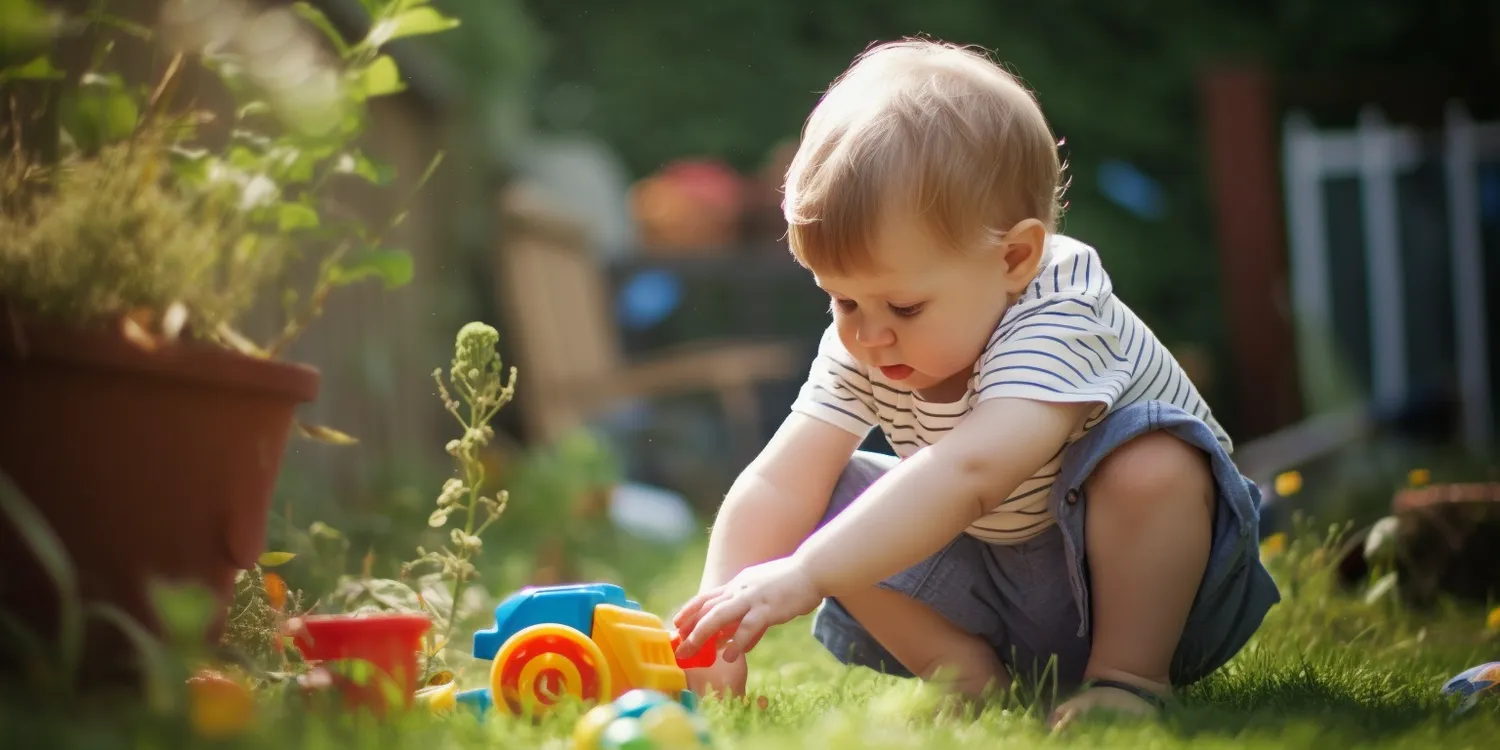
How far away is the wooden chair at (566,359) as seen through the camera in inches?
224

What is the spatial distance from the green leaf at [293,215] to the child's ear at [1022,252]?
813mm

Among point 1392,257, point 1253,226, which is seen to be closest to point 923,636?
point 1253,226

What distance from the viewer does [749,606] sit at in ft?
5.12

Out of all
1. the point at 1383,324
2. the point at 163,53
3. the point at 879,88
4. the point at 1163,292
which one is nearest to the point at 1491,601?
the point at 879,88

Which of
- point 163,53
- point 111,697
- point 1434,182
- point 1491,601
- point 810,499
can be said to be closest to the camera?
point 111,697

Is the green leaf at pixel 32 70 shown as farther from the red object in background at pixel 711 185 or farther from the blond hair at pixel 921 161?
the red object in background at pixel 711 185

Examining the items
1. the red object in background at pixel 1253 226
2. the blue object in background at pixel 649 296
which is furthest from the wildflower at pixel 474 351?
the blue object in background at pixel 649 296

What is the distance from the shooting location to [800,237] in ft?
5.63

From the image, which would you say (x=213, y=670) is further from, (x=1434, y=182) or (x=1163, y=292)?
(x=1163, y=292)

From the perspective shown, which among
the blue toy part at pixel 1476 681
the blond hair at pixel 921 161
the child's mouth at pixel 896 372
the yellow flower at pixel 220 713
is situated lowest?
the blue toy part at pixel 1476 681

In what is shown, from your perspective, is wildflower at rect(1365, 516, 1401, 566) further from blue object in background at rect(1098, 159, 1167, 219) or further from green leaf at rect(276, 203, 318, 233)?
blue object in background at rect(1098, 159, 1167, 219)

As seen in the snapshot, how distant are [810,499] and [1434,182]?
206 inches

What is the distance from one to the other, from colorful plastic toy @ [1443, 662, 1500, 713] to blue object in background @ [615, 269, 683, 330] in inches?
199

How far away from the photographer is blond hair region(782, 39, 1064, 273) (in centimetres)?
169
